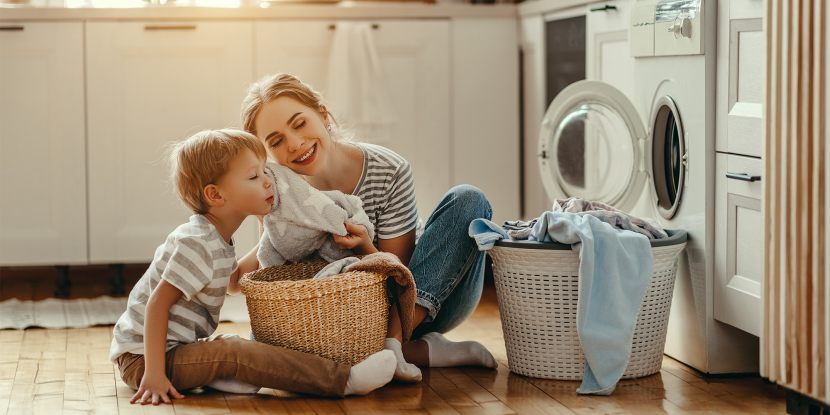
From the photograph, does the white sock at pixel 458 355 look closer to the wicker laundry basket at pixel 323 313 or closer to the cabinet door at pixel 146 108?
the wicker laundry basket at pixel 323 313

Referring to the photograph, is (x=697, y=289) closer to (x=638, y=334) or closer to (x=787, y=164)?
(x=638, y=334)

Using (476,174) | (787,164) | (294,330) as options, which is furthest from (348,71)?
(787,164)

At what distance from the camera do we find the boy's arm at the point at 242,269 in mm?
1734

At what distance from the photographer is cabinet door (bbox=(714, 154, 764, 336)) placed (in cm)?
155

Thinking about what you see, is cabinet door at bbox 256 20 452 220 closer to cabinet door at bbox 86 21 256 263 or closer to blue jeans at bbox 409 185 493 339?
cabinet door at bbox 86 21 256 263

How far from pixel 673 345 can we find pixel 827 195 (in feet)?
2.43

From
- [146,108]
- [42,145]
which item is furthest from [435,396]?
[42,145]

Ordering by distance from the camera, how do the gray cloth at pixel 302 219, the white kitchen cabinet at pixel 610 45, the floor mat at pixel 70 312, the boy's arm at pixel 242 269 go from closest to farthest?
1. the gray cloth at pixel 302 219
2. the boy's arm at pixel 242 269
3. the white kitchen cabinet at pixel 610 45
4. the floor mat at pixel 70 312

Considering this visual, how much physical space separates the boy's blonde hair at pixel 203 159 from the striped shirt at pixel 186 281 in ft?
0.18

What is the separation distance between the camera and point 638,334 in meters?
1.64

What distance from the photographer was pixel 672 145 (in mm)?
1822

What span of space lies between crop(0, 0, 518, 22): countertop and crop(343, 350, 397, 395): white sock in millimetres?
1404

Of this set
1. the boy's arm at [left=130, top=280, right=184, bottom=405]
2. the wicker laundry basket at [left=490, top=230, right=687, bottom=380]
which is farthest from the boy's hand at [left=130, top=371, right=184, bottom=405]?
the wicker laundry basket at [left=490, top=230, right=687, bottom=380]

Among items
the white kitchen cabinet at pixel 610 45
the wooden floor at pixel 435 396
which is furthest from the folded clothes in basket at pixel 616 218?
the white kitchen cabinet at pixel 610 45
